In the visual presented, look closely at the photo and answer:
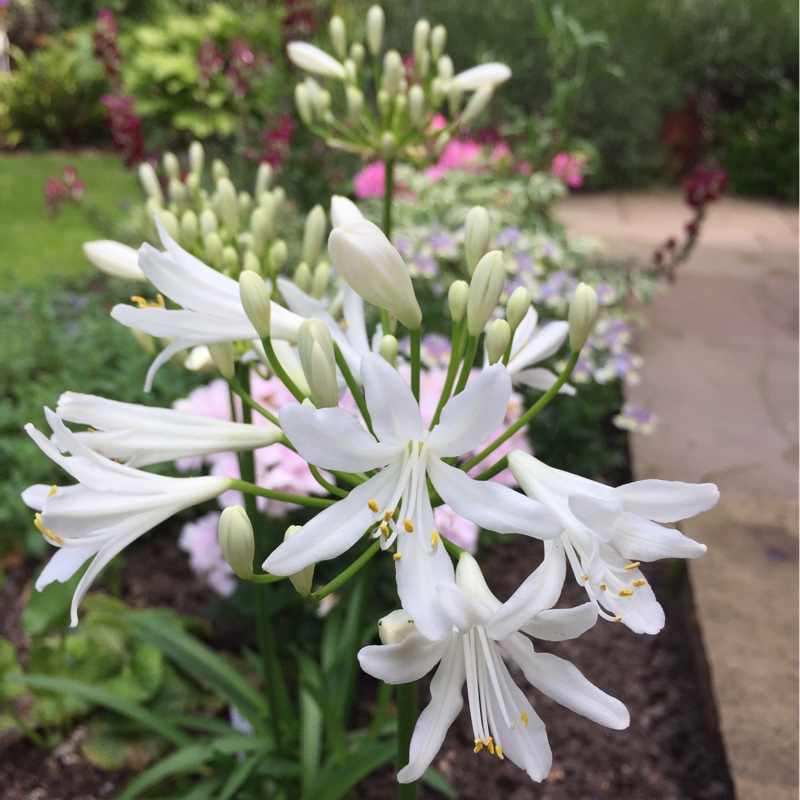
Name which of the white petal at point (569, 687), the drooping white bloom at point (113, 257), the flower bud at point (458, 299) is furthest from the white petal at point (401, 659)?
the drooping white bloom at point (113, 257)

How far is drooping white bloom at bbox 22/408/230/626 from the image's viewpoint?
882mm

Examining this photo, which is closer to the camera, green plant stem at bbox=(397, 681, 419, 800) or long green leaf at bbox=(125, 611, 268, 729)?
green plant stem at bbox=(397, 681, 419, 800)

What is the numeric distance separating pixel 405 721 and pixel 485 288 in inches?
24.5

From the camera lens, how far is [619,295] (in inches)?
155


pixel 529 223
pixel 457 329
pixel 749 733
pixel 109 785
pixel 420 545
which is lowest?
pixel 109 785

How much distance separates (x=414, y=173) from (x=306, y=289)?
380 cm

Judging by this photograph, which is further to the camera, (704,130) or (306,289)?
(704,130)

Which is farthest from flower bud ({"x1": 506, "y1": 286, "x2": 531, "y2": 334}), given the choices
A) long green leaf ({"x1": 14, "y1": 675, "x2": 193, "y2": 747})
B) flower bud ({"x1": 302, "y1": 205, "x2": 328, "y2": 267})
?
long green leaf ({"x1": 14, "y1": 675, "x2": 193, "y2": 747})

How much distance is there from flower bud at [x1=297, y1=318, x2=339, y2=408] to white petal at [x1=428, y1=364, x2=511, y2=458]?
143 millimetres

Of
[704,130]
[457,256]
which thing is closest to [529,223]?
[457,256]

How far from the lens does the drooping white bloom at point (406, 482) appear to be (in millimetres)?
789

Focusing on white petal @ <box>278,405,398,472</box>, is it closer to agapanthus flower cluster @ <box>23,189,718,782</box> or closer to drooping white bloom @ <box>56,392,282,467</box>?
agapanthus flower cluster @ <box>23,189,718,782</box>

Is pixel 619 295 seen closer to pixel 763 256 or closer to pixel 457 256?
pixel 457 256

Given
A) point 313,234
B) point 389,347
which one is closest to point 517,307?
point 389,347
